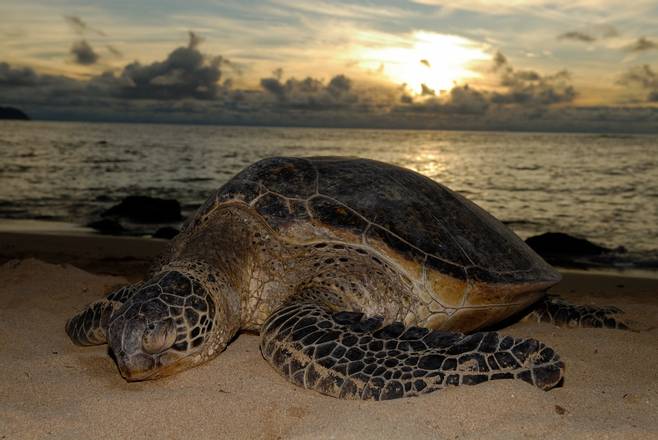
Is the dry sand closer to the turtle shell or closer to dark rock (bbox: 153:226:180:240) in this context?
the turtle shell

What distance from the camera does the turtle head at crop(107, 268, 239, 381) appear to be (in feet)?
10.3

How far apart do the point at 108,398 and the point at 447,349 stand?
77.0 inches

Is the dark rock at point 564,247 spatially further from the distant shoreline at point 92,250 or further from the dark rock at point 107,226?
the dark rock at point 107,226

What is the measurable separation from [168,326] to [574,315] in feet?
12.8

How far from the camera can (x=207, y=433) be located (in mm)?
2734

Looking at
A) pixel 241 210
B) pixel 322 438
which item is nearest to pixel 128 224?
pixel 241 210

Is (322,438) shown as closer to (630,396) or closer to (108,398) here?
(108,398)

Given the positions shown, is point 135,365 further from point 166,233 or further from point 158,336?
point 166,233

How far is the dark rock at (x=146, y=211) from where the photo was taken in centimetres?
1485

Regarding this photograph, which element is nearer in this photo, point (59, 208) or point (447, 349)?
point (447, 349)

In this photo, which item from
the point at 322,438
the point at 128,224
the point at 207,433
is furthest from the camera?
the point at 128,224

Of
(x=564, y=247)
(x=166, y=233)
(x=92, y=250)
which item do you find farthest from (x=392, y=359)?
(x=166, y=233)

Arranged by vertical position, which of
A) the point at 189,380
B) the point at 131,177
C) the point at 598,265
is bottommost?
the point at 131,177

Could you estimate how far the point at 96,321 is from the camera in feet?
13.4
